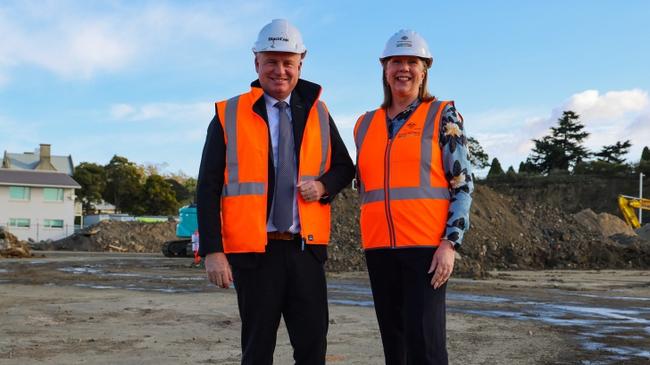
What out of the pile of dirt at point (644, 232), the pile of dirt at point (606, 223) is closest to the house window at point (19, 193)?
the pile of dirt at point (606, 223)

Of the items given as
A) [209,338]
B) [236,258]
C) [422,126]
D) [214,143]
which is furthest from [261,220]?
[209,338]

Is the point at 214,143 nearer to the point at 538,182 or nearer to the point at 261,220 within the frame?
the point at 261,220

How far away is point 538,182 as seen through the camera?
62.0m

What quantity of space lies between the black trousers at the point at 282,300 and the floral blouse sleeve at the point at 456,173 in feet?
2.21

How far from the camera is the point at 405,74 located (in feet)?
11.8

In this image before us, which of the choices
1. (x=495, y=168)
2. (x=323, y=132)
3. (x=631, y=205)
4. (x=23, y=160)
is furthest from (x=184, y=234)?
(x=495, y=168)

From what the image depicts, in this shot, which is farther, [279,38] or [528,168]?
[528,168]

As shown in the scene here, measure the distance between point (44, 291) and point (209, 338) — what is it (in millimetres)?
7405

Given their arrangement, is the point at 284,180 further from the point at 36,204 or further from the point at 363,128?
the point at 36,204

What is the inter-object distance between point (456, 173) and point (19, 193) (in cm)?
5367

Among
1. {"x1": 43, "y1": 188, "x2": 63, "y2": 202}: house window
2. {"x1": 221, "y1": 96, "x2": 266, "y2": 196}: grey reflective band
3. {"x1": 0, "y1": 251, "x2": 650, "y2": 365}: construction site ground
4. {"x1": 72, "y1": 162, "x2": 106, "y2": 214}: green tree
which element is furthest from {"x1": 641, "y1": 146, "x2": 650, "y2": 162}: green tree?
{"x1": 221, "y1": 96, "x2": 266, "y2": 196}: grey reflective band

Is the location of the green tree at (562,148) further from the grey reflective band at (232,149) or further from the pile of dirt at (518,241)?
the grey reflective band at (232,149)

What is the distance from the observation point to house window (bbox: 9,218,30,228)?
51.4m

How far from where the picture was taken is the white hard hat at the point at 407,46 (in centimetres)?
355
